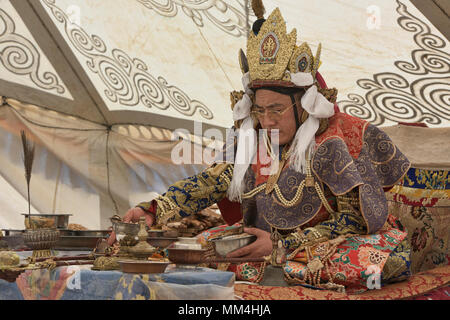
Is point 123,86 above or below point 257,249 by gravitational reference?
above

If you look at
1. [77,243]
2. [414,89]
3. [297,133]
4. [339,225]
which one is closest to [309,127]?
[297,133]

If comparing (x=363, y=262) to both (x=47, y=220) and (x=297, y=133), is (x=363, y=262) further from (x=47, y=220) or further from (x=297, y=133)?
(x=47, y=220)

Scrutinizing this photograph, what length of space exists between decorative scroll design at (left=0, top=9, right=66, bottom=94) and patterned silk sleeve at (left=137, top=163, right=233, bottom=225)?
8.97 ft

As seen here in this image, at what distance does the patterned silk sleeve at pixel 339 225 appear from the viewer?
2.21 metres

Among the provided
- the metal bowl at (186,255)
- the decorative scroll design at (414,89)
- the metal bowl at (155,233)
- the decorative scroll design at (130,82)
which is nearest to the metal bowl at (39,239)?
the metal bowl at (155,233)

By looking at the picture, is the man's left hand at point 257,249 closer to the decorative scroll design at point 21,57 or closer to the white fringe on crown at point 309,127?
the white fringe on crown at point 309,127

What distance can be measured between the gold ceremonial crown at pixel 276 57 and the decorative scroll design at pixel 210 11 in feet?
6.87

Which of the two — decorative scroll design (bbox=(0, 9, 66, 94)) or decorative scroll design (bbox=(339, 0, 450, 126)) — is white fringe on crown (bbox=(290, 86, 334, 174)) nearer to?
decorative scroll design (bbox=(339, 0, 450, 126))

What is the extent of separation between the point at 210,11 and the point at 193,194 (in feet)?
8.44

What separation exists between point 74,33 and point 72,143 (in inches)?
40.4

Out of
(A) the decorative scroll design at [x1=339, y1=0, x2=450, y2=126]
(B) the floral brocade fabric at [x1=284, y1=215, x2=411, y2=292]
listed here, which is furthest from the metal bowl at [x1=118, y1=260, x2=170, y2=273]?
(A) the decorative scroll design at [x1=339, y1=0, x2=450, y2=126]

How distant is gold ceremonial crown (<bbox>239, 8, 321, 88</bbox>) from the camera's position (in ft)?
8.14

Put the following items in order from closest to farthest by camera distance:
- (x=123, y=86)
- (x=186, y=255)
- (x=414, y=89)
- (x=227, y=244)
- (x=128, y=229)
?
1. (x=186, y=255)
2. (x=128, y=229)
3. (x=227, y=244)
4. (x=414, y=89)
5. (x=123, y=86)

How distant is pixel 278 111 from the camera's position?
97.9 inches
